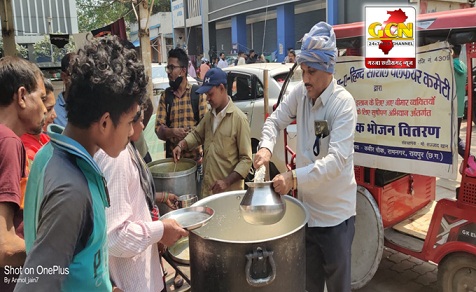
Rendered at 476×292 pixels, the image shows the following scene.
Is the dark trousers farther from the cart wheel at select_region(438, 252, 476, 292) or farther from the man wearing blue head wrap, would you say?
the cart wheel at select_region(438, 252, 476, 292)

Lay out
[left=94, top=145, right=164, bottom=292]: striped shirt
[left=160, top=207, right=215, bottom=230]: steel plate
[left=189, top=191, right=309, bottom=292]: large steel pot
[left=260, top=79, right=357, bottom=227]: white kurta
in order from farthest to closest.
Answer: [left=260, top=79, right=357, bottom=227]: white kurta, [left=160, top=207, right=215, bottom=230]: steel plate, [left=189, top=191, right=309, bottom=292]: large steel pot, [left=94, top=145, right=164, bottom=292]: striped shirt

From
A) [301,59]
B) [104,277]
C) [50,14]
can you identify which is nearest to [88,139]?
[104,277]

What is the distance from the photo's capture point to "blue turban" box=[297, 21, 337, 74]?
2.02 metres

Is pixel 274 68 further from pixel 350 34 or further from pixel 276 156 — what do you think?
pixel 350 34

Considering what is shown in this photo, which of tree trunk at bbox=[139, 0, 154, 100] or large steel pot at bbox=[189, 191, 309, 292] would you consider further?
tree trunk at bbox=[139, 0, 154, 100]

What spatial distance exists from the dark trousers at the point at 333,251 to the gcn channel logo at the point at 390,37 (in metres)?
1.12

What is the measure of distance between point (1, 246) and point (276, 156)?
4.02 m

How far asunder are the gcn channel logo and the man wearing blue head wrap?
675 mm

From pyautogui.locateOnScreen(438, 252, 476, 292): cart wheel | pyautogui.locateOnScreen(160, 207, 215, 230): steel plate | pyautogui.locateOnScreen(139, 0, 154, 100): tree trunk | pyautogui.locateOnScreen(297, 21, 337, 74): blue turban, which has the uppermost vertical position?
pyautogui.locateOnScreen(139, 0, 154, 100): tree trunk

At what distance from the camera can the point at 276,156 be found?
5.06 m

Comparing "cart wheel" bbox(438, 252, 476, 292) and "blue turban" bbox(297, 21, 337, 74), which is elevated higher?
"blue turban" bbox(297, 21, 337, 74)

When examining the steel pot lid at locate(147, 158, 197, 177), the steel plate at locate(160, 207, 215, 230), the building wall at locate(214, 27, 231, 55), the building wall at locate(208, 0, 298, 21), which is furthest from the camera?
the building wall at locate(214, 27, 231, 55)

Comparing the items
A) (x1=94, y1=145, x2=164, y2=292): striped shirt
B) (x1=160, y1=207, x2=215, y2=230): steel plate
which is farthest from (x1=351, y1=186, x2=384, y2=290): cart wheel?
(x1=94, y1=145, x2=164, y2=292): striped shirt

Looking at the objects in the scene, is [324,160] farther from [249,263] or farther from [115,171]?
[115,171]
